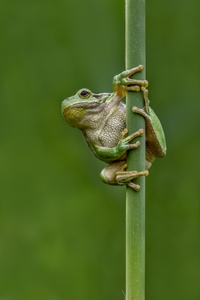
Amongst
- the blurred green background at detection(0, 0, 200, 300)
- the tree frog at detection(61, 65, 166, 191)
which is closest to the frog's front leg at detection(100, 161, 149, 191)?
the tree frog at detection(61, 65, 166, 191)

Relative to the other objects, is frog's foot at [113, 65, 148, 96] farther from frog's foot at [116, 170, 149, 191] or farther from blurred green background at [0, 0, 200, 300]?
blurred green background at [0, 0, 200, 300]

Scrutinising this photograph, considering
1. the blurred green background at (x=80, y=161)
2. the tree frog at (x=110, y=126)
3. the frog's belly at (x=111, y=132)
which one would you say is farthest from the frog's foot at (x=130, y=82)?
the blurred green background at (x=80, y=161)

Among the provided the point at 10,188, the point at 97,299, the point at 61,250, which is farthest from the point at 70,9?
the point at 97,299

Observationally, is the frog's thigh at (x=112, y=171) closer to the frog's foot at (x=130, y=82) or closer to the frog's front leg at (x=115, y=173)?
the frog's front leg at (x=115, y=173)

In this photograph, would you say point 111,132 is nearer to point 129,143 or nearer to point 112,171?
point 112,171

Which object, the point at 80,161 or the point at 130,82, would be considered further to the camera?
the point at 80,161

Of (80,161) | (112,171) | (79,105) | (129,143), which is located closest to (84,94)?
(79,105)
